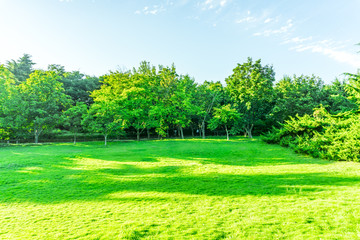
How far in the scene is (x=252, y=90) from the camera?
99.8ft

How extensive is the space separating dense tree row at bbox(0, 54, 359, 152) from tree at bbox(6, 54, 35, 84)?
6.3 inches

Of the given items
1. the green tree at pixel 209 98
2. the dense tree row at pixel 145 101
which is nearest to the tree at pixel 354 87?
the dense tree row at pixel 145 101

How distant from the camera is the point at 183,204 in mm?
4746

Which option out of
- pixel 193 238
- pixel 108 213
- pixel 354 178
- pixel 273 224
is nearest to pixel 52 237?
pixel 108 213

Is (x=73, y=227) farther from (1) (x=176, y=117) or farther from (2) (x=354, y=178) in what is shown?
(1) (x=176, y=117)

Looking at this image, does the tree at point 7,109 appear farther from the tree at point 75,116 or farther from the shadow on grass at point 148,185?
the shadow on grass at point 148,185

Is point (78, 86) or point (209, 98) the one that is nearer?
point (209, 98)

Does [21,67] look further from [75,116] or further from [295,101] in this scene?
[295,101]

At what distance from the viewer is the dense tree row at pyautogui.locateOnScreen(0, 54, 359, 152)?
25328mm

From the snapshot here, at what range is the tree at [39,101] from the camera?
990 inches

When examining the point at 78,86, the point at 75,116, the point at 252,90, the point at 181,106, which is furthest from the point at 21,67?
the point at 252,90

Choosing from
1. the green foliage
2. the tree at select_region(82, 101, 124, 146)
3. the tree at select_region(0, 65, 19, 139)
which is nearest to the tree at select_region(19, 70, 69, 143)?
the tree at select_region(0, 65, 19, 139)

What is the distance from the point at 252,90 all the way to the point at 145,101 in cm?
1675

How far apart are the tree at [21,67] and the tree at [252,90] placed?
3965 cm
